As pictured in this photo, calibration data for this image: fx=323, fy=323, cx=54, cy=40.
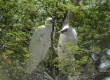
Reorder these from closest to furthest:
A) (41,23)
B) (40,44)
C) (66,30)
Result: (66,30) < (41,23) < (40,44)

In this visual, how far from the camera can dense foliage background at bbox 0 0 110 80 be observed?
2936mm

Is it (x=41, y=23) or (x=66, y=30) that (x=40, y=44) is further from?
(x=66, y=30)

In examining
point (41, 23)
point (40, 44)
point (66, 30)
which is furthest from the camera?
point (40, 44)

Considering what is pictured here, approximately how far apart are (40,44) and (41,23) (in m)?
0.29

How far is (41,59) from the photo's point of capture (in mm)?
3850

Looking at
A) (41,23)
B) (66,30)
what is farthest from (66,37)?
(41,23)

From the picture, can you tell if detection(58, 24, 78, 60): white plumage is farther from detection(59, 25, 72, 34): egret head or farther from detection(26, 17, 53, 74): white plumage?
detection(26, 17, 53, 74): white plumage

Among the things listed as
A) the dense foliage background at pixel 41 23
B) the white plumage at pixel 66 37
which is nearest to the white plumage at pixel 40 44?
the dense foliage background at pixel 41 23

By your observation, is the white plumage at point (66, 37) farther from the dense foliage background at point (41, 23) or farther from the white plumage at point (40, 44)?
the white plumage at point (40, 44)

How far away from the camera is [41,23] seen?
3.62 meters

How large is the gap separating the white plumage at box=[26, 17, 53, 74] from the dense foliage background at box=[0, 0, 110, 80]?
7cm

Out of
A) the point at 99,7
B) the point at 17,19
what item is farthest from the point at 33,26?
the point at 99,7

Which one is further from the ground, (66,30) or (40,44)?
(66,30)

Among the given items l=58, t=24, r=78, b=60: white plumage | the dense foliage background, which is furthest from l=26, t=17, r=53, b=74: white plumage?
l=58, t=24, r=78, b=60: white plumage
